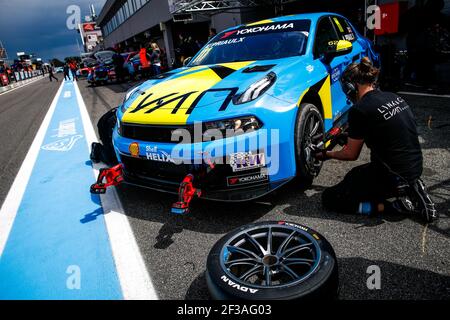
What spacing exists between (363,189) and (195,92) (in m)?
1.61

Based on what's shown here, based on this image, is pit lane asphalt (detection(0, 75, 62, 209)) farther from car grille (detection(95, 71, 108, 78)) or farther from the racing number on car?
car grille (detection(95, 71, 108, 78))

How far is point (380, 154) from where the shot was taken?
7.97 feet

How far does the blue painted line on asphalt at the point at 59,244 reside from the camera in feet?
7.11

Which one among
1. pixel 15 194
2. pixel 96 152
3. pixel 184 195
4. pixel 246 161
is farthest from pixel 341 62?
pixel 15 194

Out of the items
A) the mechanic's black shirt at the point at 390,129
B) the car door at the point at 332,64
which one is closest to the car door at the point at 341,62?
the car door at the point at 332,64

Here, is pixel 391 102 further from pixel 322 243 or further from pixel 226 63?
pixel 226 63

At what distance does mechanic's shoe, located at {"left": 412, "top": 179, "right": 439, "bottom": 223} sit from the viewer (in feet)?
7.73

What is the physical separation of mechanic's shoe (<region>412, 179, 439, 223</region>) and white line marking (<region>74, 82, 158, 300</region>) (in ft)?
6.51

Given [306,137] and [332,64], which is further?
[332,64]

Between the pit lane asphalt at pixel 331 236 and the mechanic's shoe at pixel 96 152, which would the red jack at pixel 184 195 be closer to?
the pit lane asphalt at pixel 331 236

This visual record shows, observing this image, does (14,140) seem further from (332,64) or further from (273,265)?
(273,265)
